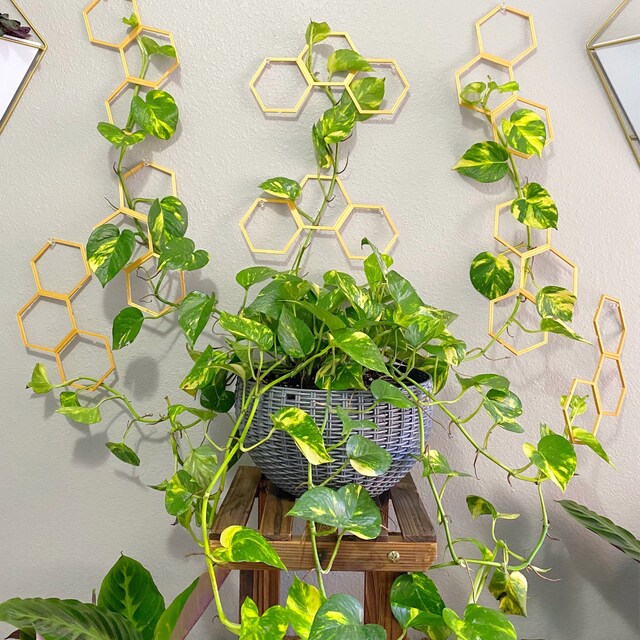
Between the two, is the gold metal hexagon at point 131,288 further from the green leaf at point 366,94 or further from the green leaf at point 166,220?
the green leaf at point 366,94

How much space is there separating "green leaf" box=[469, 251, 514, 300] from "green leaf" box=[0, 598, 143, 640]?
0.76m

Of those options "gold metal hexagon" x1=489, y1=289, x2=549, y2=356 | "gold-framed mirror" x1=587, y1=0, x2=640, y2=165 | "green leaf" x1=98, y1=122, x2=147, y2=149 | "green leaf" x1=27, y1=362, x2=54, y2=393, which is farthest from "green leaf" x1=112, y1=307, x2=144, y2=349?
"gold-framed mirror" x1=587, y1=0, x2=640, y2=165

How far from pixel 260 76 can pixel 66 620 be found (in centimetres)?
89

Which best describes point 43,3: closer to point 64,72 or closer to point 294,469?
point 64,72

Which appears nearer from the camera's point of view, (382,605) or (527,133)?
(382,605)

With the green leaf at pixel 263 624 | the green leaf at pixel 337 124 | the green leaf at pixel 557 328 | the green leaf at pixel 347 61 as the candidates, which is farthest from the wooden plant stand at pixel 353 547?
the green leaf at pixel 347 61

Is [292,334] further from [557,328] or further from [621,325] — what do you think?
[621,325]

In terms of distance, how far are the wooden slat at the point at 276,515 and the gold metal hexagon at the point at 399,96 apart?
64cm

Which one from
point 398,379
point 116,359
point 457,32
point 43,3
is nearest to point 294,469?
point 398,379

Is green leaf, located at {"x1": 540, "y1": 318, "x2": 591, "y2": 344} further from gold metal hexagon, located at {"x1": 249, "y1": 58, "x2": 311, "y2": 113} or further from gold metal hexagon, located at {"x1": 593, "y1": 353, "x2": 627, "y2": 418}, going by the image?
gold metal hexagon, located at {"x1": 249, "y1": 58, "x2": 311, "y2": 113}

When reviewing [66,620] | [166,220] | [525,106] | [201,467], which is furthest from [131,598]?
[525,106]

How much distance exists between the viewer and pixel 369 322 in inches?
34.8

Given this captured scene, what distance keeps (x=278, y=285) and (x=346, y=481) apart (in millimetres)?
281

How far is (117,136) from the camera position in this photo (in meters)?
1.10
